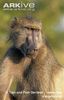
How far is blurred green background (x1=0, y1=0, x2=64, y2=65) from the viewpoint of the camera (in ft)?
34.7

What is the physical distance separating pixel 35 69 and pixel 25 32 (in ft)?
0.96

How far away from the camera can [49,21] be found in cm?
1060

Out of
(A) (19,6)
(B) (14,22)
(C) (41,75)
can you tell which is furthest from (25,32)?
(C) (41,75)

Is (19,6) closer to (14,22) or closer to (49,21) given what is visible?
(14,22)

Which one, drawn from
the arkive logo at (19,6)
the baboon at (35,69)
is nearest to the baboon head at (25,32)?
the baboon at (35,69)

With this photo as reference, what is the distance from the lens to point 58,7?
10.6 metres

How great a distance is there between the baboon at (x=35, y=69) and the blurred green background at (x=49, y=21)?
0.20 ft

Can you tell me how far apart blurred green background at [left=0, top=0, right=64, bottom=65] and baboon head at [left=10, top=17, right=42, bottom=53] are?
0.22ft

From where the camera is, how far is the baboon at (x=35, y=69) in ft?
34.3

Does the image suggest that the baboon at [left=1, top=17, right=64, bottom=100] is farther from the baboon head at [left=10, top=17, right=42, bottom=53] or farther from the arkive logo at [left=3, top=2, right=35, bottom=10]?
the arkive logo at [left=3, top=2, right=35, bottom=10]

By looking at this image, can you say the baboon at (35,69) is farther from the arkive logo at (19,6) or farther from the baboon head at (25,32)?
the arkive logo at (19,6)

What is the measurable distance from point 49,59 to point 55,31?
0.68 ft

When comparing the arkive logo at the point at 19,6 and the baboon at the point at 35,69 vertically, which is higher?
the arkive logo at the point at 19,6

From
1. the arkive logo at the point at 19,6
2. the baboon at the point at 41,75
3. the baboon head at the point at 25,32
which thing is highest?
the arkive logo at the point at 19,6
